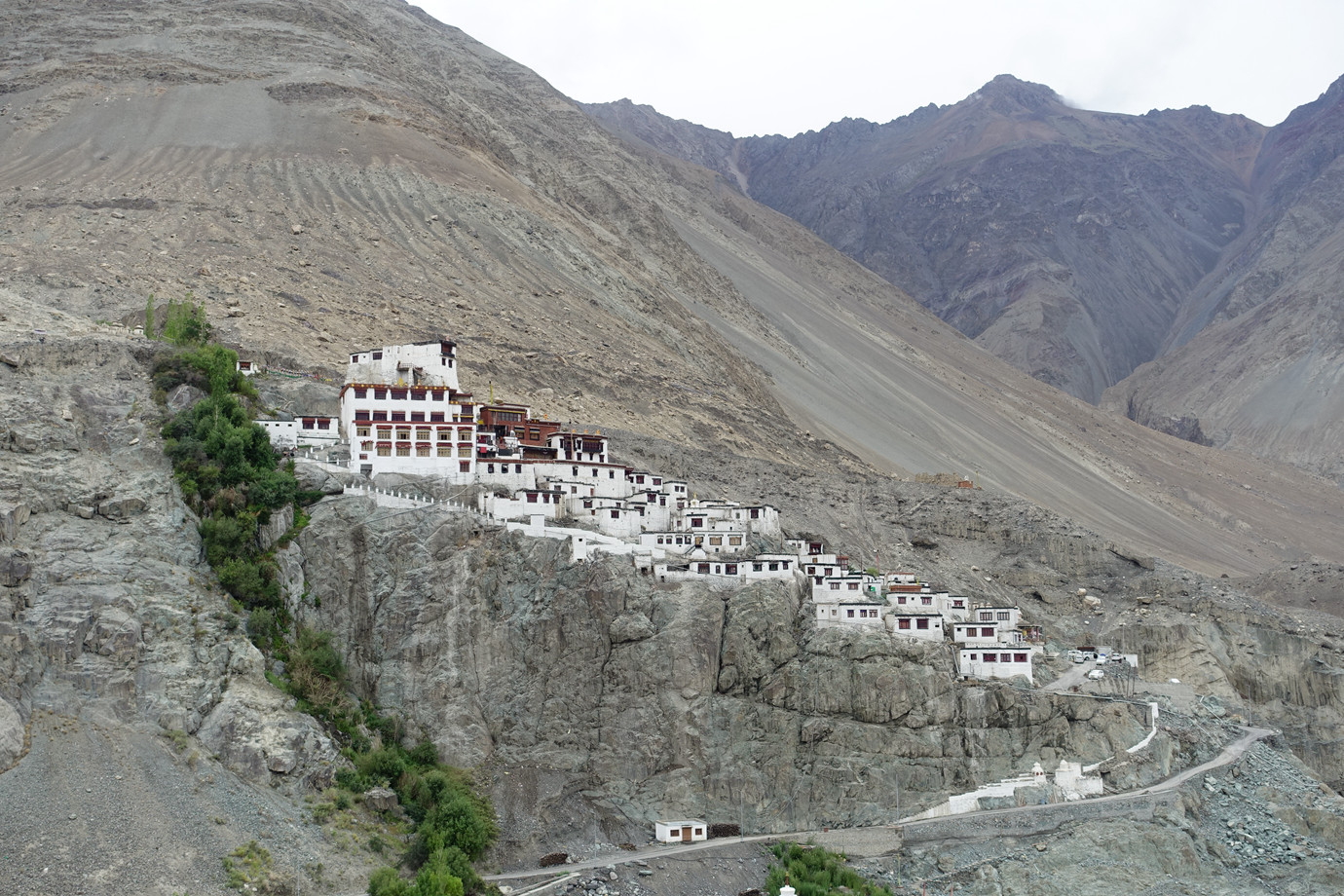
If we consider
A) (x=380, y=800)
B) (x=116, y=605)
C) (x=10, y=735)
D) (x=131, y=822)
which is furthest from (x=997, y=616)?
(x=10, y=735)

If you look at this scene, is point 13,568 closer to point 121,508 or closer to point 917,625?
point 121,508

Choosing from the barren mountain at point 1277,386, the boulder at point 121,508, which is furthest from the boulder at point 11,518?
the barren mountain at point 1277,386

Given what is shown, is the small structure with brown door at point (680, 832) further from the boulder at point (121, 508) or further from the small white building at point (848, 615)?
the boulder at point (121, 508)

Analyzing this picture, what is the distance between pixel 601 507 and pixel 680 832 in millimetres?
14955

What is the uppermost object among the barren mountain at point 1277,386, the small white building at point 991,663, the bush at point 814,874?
the barren mountain at point 1277,386

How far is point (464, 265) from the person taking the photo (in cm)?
10606

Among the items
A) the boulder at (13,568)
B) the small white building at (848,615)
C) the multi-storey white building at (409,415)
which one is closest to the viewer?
the boulder at (13,568)

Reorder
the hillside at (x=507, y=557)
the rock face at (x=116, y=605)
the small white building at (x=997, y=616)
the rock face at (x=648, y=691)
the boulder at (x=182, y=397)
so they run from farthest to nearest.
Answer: the small white building at (x=997, y=616) → the boulder at (x=182, y=397) → the rock face at (x=648, y=691) → the hillside at (x=507, y=557) → the rock face at (x=116, y=605)

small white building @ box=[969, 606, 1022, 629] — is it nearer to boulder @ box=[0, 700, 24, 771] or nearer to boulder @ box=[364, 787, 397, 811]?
boulder @ box=[364, 787, 397, 811]

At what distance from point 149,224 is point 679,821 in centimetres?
6659

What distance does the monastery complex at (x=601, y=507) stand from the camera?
187ft

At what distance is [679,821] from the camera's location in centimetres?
5116

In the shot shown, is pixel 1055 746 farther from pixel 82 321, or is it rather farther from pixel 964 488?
pixel 82 321

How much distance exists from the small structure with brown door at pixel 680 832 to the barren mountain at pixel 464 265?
128ft
